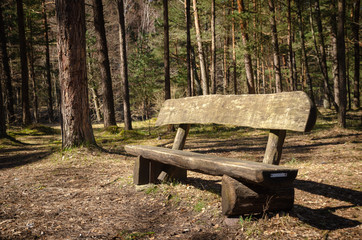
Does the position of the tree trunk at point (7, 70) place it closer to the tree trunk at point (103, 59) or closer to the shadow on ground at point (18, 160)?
the tree trunk at point (103, 59)

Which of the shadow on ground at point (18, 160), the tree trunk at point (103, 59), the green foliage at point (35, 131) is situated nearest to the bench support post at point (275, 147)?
the shadow on ground at point (18, 160)

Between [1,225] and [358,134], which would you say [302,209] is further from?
[358,134]

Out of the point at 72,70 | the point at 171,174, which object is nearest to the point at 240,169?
the point at 171,174

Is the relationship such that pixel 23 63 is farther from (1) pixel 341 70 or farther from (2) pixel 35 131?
(1) pixel 341 70

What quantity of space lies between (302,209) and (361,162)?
9.50ft

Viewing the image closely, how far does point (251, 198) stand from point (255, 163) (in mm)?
353

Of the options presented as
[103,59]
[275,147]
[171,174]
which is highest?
[103,59]

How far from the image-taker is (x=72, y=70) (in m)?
6.22

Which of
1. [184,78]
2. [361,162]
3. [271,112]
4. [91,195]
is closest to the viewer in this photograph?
[271,112]

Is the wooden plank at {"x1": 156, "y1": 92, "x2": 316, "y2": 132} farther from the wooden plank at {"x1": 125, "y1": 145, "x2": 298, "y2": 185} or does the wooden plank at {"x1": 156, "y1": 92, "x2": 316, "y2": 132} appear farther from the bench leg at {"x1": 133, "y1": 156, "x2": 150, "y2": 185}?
the bench leg at {"x1": 133, "y1": 156, "x2": 150, "y2": 185}

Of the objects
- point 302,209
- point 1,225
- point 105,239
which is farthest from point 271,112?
point 1,225

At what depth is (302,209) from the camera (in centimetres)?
316

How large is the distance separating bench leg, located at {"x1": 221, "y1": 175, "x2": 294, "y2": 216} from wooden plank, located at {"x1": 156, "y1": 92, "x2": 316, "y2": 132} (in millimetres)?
697

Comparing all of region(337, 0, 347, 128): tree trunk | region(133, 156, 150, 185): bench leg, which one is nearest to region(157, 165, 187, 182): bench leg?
region(133, 156, 150, 185): bench leg
